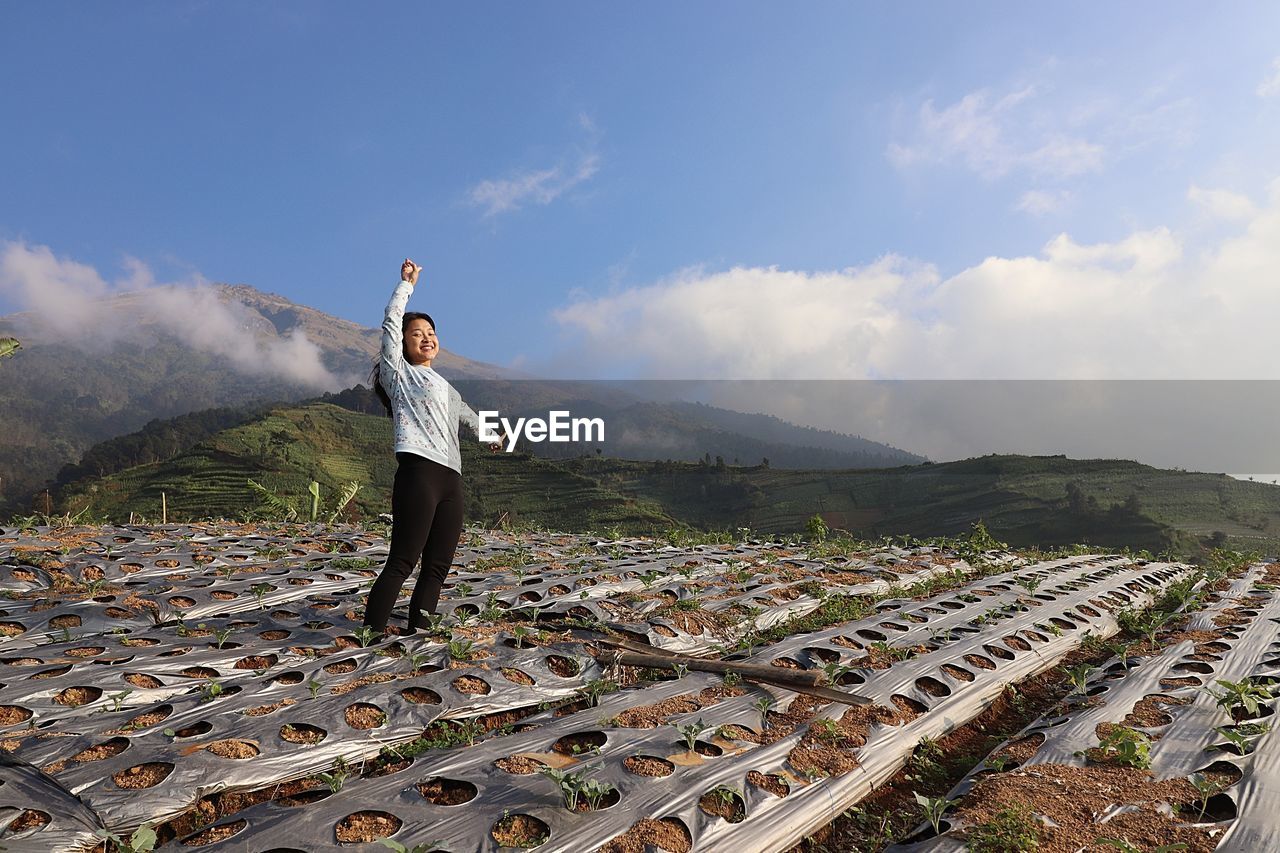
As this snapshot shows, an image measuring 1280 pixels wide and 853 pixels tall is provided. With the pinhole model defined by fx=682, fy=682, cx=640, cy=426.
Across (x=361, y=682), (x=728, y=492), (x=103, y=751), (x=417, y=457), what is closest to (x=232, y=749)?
(x=103, y=751)

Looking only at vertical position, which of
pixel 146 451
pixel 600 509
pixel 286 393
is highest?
pixel 286 393

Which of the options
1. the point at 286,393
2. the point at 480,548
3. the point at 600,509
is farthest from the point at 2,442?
the point at 480,548

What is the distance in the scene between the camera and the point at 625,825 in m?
2.25

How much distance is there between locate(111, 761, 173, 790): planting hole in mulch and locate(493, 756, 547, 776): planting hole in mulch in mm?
1184

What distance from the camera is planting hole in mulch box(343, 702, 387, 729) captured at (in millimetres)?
3006

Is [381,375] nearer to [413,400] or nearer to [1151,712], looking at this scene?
[413,400]

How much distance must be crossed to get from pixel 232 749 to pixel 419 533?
1231 millimetres

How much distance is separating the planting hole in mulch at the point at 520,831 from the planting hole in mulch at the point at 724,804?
1.85 ft

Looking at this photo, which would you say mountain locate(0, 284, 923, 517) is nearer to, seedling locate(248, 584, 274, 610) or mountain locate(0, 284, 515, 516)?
mountain locate(0, 284, 515, 516)

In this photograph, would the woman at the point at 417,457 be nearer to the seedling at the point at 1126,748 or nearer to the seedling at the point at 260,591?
the seedling at the point at 260,591

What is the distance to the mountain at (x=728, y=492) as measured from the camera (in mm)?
28562

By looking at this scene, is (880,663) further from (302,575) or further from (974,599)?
(302,575)

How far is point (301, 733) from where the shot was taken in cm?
289

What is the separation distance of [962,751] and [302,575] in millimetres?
5172
